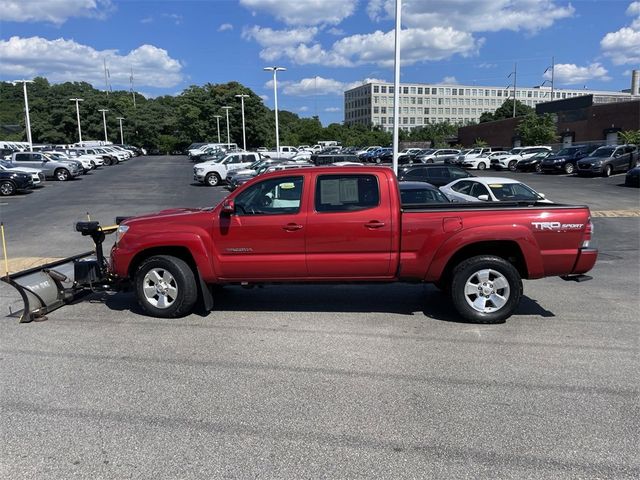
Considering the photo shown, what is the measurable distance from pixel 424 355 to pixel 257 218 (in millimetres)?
2411

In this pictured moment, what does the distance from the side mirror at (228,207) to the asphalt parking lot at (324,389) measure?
1.30 meters

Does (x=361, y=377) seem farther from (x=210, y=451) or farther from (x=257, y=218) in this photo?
(x=257, y=218)

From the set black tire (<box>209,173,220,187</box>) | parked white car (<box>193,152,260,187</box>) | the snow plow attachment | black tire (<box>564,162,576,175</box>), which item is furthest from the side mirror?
black tire (<box>564,162,576,175</box>)

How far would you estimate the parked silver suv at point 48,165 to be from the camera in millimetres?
33000

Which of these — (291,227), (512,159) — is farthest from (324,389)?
(512,159)

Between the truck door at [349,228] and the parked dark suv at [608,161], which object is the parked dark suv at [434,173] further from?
the truck door at [349,228]

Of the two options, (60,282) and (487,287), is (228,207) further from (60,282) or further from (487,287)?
(487,287)

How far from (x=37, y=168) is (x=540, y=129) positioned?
→ 48.6 m

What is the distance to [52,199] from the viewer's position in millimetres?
22938

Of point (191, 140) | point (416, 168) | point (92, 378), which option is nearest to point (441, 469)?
point (92, 378)

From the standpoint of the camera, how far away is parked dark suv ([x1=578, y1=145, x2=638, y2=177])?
30.1 meters

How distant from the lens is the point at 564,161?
33.9 meters

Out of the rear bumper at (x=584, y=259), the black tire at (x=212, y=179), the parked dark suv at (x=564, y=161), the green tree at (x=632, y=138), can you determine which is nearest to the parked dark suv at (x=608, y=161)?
the parked dark suv at (x=564, y=161)

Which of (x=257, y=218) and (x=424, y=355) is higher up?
(x=257, y=218)
